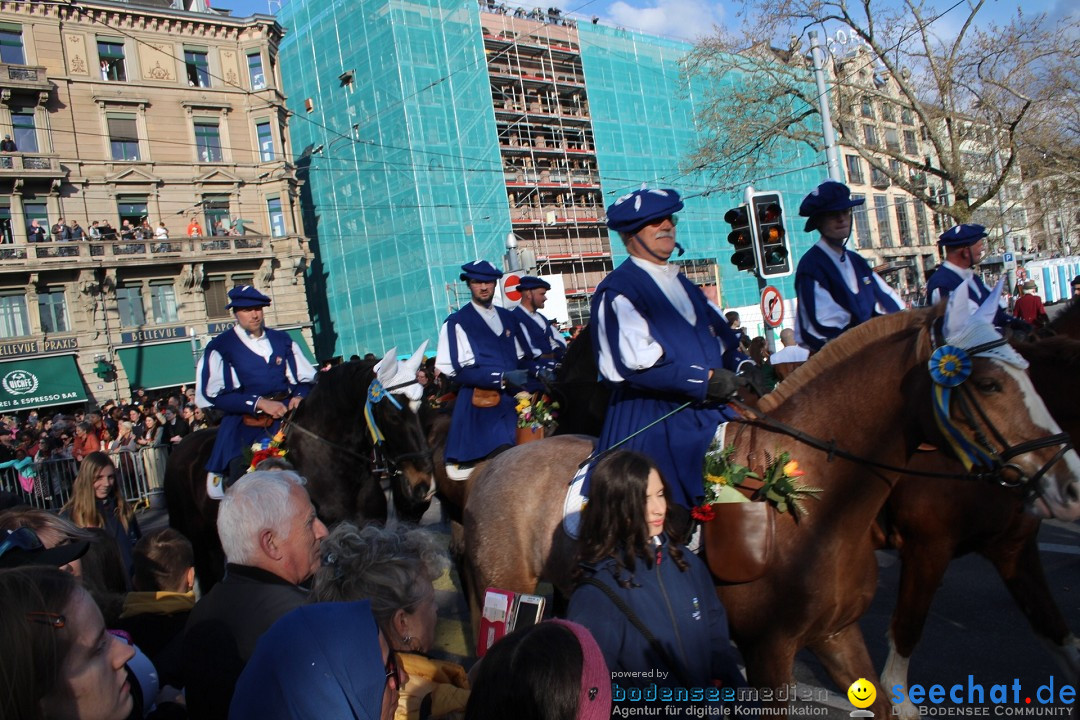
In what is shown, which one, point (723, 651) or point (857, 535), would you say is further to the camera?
point (857, 535)

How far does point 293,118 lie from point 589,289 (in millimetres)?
19402

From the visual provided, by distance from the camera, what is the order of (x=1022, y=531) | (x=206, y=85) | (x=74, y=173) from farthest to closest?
1. (x=206, y=85)
2. (x=74, y=173)
3. (x=1022, y=531)

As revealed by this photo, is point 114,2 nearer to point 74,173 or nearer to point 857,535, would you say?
point 74,173

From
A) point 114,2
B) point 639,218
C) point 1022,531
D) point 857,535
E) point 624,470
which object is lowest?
point 1022,531

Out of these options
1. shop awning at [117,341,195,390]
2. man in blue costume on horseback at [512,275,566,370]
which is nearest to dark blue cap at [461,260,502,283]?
man in blue costume on horseback at [512,275,566,370]

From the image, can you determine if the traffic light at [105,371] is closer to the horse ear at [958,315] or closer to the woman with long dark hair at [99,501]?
the woman with long dark hair at [99,501]

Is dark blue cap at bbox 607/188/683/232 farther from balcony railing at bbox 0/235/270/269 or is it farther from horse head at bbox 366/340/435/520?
balcony railing at bbox 0/235/270/269

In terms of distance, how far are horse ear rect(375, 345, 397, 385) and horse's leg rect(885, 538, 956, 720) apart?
157 inches

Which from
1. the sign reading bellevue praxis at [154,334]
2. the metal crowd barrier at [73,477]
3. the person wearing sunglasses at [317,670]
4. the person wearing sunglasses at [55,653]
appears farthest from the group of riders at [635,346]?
the sign reading bellevue praxis at [154,334]

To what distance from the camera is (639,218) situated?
12.1 feet

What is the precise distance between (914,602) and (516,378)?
331cm

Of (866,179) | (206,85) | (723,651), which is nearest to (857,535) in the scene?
(723,651)

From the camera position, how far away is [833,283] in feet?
15.9

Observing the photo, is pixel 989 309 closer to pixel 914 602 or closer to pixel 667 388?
pixel 667 388
